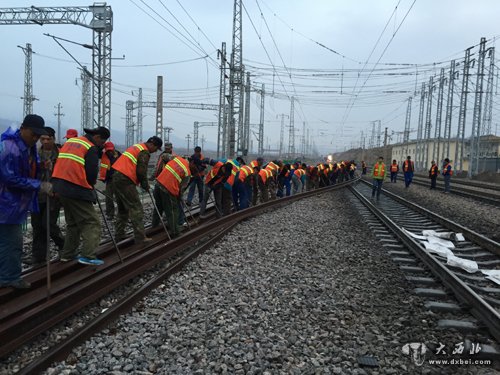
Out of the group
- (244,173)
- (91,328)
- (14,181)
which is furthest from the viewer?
(244,173)

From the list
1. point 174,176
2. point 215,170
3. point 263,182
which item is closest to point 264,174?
point 263,182

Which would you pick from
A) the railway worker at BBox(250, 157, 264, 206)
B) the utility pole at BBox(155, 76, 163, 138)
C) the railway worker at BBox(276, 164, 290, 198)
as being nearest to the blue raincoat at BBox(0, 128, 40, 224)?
the railway worker at BBox(250, 157, 264, 206)

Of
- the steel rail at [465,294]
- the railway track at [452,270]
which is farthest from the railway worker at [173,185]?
the steel rail at [465,294]

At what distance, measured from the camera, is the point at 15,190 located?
3984 mm

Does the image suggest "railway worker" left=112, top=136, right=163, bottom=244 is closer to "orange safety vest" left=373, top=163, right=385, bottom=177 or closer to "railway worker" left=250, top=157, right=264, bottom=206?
"railway worker" left=250, top=157, right=264, bottom=206

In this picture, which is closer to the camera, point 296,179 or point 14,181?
point 14,181

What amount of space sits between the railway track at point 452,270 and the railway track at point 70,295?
3484 millimetres

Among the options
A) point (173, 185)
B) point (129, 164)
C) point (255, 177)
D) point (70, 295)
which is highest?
point (129, 164)

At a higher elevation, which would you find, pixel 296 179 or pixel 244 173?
pixel 244 173

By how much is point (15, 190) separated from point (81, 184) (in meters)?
0.92

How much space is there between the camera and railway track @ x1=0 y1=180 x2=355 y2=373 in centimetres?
333

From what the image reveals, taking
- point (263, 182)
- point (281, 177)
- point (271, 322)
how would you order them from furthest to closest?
point (281, 177) → point (263, 182) → point (271, 322)

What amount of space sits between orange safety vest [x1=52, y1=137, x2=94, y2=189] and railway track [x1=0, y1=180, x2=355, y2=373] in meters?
1.13

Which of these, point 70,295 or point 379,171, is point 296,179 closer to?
point 379,171
